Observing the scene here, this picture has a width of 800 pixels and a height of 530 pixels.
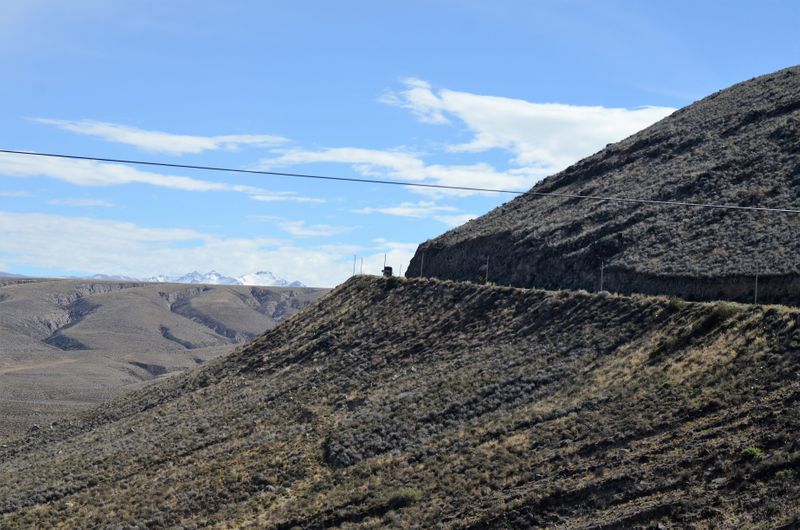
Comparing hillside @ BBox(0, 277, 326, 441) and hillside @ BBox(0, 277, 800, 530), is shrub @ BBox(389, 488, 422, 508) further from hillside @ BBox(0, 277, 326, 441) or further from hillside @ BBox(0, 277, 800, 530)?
hillside @ BBox(0, 277, 326, 441)

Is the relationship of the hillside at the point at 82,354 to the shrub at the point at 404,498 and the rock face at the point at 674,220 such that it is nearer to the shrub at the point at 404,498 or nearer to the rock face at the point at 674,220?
the rock face at the point at 674,220

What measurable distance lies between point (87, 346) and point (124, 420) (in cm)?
11287

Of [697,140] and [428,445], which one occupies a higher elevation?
[697,140]

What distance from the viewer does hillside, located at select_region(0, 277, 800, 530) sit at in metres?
23.3

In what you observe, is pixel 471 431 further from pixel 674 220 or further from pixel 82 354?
pixel 82 354

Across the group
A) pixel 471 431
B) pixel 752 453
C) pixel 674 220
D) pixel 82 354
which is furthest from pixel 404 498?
pixel 82 354

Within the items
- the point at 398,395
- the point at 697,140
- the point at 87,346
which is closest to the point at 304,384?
the point at 398,395

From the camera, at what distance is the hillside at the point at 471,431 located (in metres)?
23.3

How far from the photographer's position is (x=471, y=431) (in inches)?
1292

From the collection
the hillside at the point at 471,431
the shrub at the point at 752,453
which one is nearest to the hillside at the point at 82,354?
the hillside at the point at 471,431

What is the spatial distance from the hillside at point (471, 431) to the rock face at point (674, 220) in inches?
113

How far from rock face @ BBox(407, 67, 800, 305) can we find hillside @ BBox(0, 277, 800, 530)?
9.44ft

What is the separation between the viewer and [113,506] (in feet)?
120

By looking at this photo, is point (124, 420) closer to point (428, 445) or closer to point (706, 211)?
point (428, 445)
